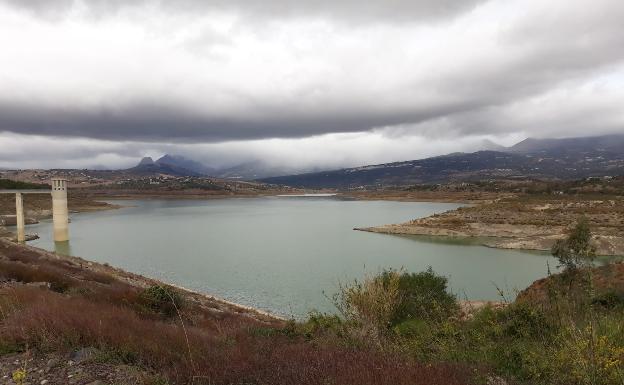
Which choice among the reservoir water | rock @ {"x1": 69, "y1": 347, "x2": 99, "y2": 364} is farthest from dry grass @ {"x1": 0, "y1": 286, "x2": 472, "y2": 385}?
A: the reservoir water

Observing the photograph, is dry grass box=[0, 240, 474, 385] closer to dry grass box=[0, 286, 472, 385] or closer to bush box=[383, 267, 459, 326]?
dry grass box=[0, 286, 472, 385]

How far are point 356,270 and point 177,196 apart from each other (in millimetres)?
144414

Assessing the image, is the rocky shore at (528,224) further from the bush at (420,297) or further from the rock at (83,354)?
the rock at (83,354)

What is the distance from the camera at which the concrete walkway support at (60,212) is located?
187 ft

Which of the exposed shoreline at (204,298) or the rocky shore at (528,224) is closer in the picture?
the exposed shoreline at (204,298)

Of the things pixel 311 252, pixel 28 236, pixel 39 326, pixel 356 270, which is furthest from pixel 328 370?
pixel 28 236

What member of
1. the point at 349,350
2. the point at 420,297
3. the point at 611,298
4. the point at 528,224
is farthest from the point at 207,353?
the point at 528,224

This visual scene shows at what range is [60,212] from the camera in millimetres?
59875

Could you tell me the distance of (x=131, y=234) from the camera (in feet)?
202

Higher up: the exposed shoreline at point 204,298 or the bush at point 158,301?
the bush at point 158,301

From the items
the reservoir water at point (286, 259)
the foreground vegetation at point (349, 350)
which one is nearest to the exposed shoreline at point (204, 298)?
the reservoir water at point (286, 259)

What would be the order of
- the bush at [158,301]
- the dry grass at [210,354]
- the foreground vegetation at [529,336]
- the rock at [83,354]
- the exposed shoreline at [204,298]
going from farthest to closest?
the exposed shoreline at [204,298] → the bush at [158,301] → the rock at [83,354] → the foreground vegetation at [529,336] → the dry grass at [210,354]

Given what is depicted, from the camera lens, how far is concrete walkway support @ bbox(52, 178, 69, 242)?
56.9 m

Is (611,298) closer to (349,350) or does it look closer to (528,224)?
(349,350)
